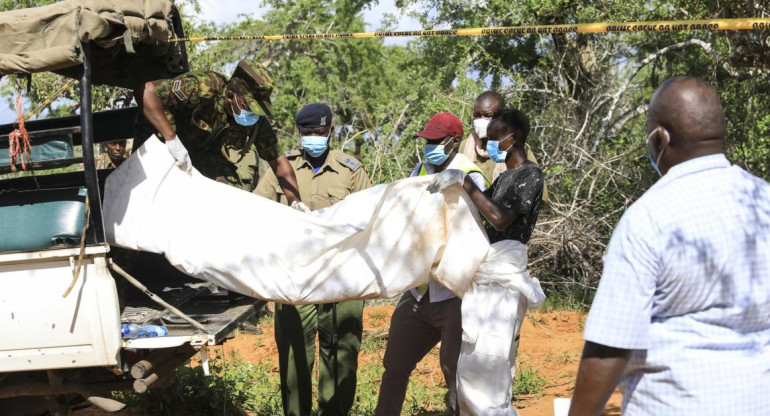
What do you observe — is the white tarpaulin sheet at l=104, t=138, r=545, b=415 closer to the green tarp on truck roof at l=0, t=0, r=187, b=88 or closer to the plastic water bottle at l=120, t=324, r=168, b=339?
the plastic water bottle at l=120, t=324, r=168, b=339

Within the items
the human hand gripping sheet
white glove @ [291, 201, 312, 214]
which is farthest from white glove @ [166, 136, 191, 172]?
white glove @ [291, 201, 312, 214]

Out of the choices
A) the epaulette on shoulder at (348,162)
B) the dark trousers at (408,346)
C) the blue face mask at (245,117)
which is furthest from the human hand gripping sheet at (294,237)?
the epaulette on shoulder at (348,162)

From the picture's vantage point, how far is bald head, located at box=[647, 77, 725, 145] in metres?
2.06

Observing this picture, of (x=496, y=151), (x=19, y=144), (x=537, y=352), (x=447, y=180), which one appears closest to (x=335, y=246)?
(x=447, y=180)

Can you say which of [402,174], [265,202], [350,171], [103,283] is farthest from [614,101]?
[103,283]

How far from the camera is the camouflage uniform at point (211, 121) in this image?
4316mm

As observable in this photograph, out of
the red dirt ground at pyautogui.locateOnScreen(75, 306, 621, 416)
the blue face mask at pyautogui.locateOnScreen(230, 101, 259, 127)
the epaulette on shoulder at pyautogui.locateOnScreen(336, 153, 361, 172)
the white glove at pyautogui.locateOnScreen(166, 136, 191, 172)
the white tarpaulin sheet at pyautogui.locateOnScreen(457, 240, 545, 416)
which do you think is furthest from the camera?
the red dirt ground at pyautogui.locateOnScreen(75, 306, 621, 416)

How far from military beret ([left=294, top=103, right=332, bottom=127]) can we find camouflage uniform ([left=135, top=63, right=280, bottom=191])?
22cm

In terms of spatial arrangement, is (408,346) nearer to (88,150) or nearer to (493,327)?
(493,327)

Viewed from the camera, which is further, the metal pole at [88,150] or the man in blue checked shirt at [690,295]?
the metal pole at [88,150]

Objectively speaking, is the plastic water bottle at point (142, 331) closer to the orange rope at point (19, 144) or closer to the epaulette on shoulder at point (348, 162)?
the orange rope at point (19, 144)

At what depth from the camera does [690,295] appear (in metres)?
1.99

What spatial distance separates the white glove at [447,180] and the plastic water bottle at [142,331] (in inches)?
54.6

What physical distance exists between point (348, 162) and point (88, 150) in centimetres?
181
